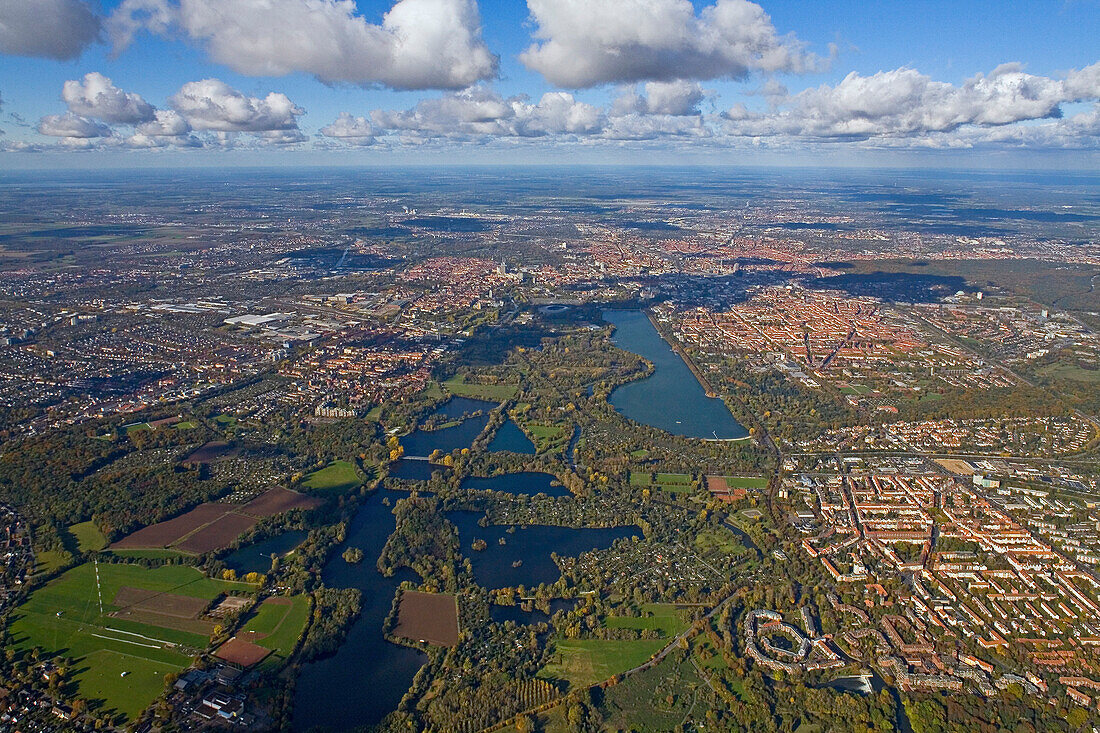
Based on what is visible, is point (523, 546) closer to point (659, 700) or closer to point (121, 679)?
point (659, 700)

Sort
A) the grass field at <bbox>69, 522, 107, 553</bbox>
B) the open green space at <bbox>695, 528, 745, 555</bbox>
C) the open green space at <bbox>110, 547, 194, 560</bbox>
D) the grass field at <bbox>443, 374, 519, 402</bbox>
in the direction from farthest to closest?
the grass field at <bbox>443, 374, 519, 402</bbox> → the open green space at <bbox>695, 528, 745, 555</bbox> → the grass field at <bbox>69, 522, 107, 553</bbox> → the open green space at <bbox>110, 547, 194, 560</bbox>

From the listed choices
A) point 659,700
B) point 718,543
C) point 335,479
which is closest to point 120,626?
point 335,479

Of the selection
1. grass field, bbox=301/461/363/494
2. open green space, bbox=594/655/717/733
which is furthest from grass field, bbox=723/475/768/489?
grass field, bbox=301/461/363/494

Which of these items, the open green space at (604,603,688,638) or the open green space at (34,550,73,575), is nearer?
the open green space at (604,603,688,638)

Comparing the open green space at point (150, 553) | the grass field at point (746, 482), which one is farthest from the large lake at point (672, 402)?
the open green space at point (150, 553)

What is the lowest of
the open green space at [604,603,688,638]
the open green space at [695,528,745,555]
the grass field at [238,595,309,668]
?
the open green space at [695,528,745,555]

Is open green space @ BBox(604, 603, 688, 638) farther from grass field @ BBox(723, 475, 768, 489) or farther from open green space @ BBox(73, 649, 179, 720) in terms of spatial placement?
open green space @ BBox(73, 649, 179, 720)

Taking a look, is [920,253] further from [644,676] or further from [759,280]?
[644,676]

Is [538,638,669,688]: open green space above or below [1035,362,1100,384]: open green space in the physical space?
above
